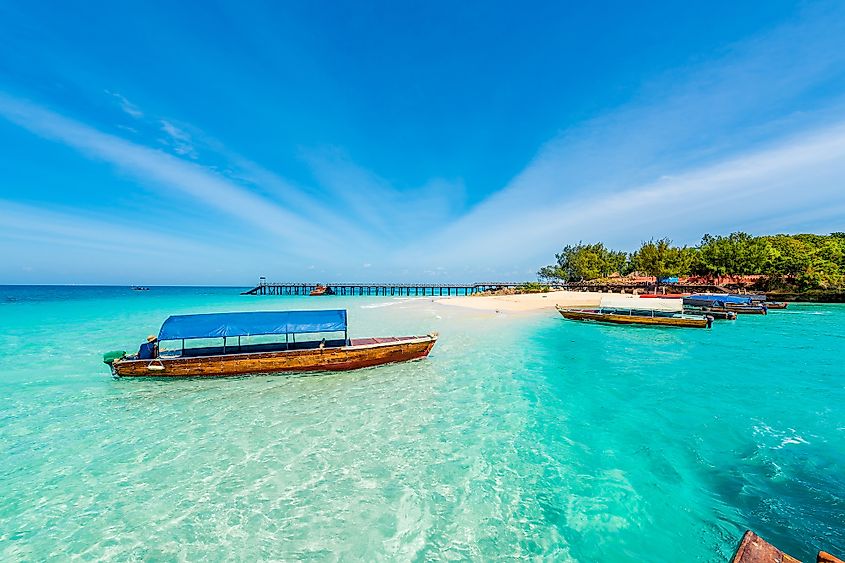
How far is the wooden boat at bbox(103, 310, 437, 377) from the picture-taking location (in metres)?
15.9

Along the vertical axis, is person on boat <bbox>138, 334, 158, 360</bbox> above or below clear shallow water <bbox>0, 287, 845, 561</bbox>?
above

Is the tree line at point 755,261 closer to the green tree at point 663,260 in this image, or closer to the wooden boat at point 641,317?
the green tree at point 663,260

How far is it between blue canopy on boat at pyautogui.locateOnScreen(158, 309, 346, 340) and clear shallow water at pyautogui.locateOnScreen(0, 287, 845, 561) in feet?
7.32

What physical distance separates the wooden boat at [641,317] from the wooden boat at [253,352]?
82.0 feet

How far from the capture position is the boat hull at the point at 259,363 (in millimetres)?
15875

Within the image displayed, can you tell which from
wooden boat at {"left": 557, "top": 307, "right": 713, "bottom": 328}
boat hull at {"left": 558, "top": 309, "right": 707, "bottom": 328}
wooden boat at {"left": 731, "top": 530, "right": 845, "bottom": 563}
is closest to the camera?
wooden boat at {"left": 731, "top": 530, "right": 845, "bottom": 563}

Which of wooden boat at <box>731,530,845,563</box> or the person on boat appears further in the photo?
the person on boat

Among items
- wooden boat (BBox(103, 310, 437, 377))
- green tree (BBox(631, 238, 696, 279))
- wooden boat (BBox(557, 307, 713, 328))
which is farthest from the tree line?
wooden boat (BBox(103, 310, 437, 377))

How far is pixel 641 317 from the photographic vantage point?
3306cm

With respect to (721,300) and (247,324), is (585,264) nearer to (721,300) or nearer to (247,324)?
(721,300)

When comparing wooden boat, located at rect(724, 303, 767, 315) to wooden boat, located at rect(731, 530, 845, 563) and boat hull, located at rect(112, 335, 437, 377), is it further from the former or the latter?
wooden boat, located at rect(731, 530, 845, 563)

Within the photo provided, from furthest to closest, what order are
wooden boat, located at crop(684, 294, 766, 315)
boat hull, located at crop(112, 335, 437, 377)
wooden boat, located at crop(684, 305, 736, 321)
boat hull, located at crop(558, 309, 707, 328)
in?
wooden boat, located at crop(684, 294, 766, 315)
wooden boat, located at crop(684, 305, 736, 321)
boat hull, located at crop(558, 309, 707, 328)
boat hull, located at crop(112, 335, 437, 377)

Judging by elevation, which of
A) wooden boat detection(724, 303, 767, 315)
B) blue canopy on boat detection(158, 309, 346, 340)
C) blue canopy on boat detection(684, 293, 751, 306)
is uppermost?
blue canopy on boat detection(158, 309, 346, 340)

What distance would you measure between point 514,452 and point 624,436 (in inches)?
141
